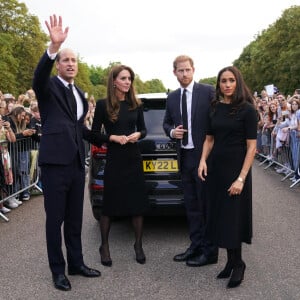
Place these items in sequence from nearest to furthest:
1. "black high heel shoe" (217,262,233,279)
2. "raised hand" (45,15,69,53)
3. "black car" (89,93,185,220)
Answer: "raised hand" (45,15,69,53), "black high heel shoe" (217,262,233,279), "black car" (89,93,185,220)

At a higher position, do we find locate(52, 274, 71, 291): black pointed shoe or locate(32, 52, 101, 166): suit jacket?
locate(32, 52, 101, 166): suit jacket

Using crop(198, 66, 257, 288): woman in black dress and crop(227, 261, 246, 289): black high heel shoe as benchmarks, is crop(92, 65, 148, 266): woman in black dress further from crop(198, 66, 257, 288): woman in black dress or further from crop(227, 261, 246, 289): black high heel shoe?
crop(227, 261, 246, 289): black high heel shoe

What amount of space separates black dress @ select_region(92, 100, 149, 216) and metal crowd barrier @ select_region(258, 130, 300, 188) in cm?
567

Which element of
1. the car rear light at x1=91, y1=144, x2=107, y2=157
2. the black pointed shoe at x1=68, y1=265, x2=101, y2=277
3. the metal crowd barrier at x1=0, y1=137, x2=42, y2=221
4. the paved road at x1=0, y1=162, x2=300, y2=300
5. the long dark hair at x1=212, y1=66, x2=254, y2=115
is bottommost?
the paved road at x1=0, y1=162, x2=300, y2=300

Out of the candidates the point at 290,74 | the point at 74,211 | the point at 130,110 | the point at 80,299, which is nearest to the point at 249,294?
the point at 80,299

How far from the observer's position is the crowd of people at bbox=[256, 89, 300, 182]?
1063 centimetres

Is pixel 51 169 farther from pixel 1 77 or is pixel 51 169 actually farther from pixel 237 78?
pixel 1 77

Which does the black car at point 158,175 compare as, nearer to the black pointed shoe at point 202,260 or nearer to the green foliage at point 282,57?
the black pointed shoe at point 202,260

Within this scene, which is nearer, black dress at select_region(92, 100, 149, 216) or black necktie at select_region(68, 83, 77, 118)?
black necktie at select_region(68, 83, 77, 118)

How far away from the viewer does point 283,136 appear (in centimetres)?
1176

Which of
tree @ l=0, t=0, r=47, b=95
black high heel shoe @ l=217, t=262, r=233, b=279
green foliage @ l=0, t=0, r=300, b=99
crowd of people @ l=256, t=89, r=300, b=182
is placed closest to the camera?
black high heel shoe @ l=217, t=262, r=233, b=279

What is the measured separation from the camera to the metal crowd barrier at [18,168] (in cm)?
769

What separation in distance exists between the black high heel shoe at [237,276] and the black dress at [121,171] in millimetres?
1192

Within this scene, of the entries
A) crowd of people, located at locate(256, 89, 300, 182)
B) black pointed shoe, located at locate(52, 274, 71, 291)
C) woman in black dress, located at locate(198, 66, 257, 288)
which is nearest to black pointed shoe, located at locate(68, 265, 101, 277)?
black pointed shoe, located at locate(52, 274, 71, 291)
